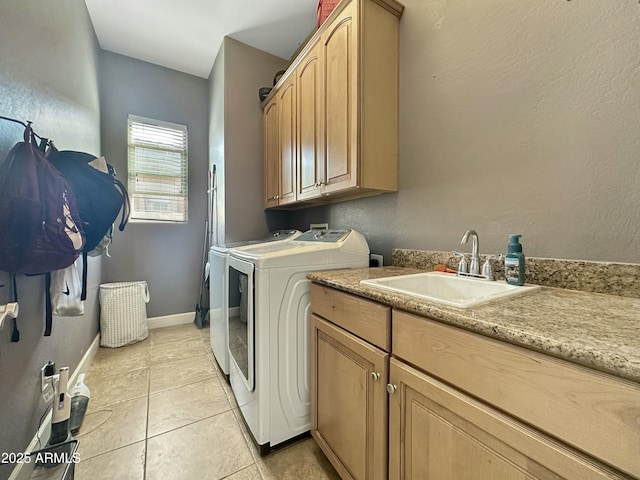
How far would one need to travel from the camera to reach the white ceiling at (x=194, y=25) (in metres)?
2.12

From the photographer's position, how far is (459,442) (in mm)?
646

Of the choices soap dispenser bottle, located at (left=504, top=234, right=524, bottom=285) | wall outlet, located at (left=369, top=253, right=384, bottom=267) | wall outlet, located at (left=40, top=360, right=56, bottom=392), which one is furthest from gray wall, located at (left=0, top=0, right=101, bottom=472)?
soap dispenser bottle, located at (left=504, top=234, right=524, bottom=285)

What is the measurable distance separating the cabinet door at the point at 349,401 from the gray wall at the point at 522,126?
73 cm

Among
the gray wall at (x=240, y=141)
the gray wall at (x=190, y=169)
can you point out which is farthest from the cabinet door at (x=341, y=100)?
the gray wall at (x=190, y=169)

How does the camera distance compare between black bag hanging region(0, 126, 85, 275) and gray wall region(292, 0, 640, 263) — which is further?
black bag hanging region(0, 126, 85, 275)

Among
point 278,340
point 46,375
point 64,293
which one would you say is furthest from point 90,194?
point 278,340

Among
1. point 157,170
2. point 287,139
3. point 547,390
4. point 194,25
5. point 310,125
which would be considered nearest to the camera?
point 547,390

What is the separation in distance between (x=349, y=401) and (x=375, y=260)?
849 millimetres

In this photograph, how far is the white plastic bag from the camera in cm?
131

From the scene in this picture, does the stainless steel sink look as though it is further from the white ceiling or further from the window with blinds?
the window with blinds

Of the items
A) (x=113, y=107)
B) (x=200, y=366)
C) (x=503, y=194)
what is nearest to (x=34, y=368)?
(x=200, y=366)

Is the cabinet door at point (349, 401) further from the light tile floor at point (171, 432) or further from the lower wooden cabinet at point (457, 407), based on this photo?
the light tile floor at point (171, 432)

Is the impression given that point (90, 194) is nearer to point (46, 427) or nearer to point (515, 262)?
point (46, 427)

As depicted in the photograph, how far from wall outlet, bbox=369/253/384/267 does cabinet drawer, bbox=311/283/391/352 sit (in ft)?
1.80
